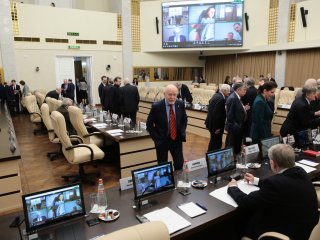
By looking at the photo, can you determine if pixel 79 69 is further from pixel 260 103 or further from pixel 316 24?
pixel 260 103

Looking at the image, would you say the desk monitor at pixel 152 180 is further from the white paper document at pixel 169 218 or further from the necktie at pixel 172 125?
the necktie at pixel 172 125

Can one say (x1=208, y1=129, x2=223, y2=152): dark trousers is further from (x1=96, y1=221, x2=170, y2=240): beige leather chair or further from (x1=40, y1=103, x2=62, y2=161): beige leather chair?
(x1=96, y1=221, x2=170, y2=240): beige leather chair

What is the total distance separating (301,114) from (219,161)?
1.76m

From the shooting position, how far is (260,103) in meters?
4.04

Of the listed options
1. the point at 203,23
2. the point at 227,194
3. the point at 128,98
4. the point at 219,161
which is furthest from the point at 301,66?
the point at 227,194

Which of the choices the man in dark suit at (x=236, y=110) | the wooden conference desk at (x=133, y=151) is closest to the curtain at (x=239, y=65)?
the man in dark suit at (x=236, y=110)

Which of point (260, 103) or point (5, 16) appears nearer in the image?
point (260, 103)

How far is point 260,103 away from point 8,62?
11.2 m

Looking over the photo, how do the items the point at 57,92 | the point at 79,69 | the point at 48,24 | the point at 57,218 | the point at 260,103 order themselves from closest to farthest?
the point at 57,218, the point at 260,103, the point at 57,92, the point at 48,24, the point at 79,69

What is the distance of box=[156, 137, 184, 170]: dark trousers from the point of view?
374 cm

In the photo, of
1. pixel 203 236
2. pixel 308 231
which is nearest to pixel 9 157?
pixel 203 236

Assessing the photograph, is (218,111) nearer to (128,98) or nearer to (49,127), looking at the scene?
(128,98)

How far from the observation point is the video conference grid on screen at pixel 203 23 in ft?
44.7

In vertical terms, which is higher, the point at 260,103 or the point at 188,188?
the point at 260,103
